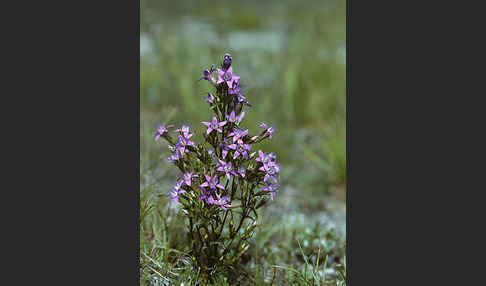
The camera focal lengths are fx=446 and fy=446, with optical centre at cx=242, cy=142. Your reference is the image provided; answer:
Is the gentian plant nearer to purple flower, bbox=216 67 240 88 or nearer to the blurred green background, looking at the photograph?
purple flower, bbox=216 67 240 88

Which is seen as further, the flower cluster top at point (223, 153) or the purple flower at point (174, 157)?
the purple flower at point (174, 157)

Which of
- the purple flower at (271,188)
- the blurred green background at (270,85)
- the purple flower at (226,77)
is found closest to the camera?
the purple flower at (226,77)

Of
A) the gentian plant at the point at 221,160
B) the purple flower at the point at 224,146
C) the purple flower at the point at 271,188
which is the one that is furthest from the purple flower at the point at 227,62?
the purple flower at the point at 271,188

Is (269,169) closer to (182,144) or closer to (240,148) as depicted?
(240,148)

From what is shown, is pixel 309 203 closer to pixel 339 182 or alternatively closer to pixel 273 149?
pixel 339 182

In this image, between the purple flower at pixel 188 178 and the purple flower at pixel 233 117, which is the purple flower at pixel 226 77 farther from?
the purple flower at pixel 188 178
